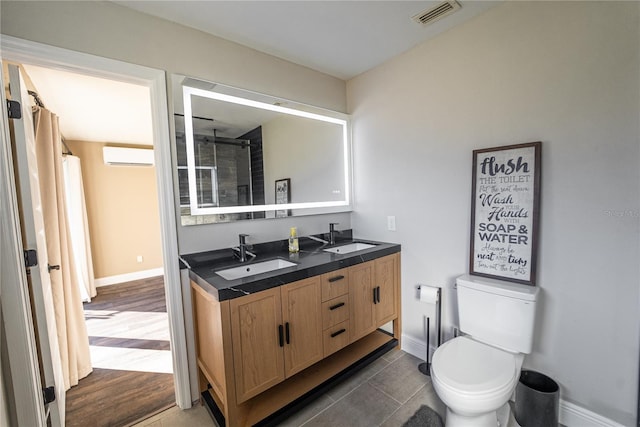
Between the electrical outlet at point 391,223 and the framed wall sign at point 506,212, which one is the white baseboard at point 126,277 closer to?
the electrical outlet at point 391,223

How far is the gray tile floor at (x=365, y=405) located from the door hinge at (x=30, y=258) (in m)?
1.15

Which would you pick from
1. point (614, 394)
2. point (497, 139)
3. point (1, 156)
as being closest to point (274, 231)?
point (1, 156)

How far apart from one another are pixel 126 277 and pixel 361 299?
176 inches

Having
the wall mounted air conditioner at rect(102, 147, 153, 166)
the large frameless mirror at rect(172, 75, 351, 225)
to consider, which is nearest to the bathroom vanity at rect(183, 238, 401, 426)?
the large frameless mirror at rect(172, 75, 351, 225)

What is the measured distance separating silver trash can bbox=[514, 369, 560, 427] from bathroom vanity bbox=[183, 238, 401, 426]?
92cm

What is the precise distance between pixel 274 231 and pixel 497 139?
67.7 inches

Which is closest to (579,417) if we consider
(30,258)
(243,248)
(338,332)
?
(338,332)

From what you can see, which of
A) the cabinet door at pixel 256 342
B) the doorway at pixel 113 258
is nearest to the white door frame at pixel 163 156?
the doorway at pixel 113 258

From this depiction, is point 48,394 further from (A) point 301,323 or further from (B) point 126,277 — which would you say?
(B) point 126,277

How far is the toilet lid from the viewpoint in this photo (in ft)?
4.30

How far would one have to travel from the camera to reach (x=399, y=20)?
1.76 metres

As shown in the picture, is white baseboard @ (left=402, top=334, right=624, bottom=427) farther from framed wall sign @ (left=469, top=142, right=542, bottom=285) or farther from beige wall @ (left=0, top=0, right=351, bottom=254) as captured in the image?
beige wall @ (left=0, top=0, right=351, bottom=254)

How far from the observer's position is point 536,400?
1.48 meters

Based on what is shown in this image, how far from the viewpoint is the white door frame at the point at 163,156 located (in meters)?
1.42
